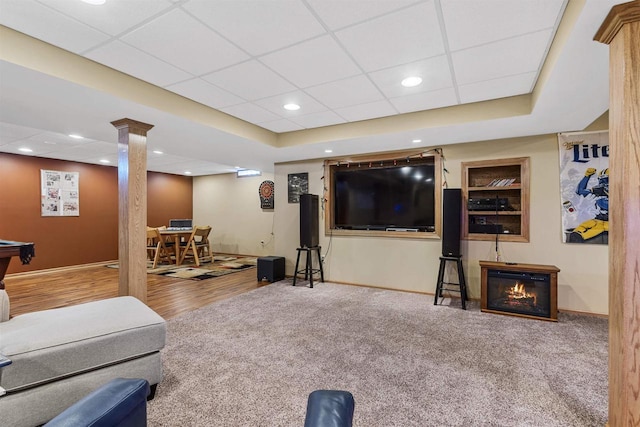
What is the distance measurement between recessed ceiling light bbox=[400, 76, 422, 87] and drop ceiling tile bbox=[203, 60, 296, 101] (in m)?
0.99

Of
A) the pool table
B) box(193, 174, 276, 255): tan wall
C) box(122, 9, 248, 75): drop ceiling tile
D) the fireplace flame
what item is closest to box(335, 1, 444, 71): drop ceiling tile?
box(122, 9, 248, 75): drop ceiling tile

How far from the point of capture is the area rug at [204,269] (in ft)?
19.2

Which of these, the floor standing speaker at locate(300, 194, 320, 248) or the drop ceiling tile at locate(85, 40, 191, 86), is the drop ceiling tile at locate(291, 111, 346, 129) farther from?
the drop ceiling tile at locate(85, 40, 191, 86)

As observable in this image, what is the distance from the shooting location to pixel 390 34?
6.51 feet

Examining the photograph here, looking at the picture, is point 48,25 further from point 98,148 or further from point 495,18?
point 98,148

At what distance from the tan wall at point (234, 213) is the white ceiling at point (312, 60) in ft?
15.1

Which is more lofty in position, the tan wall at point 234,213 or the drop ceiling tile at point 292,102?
the drop ceiling tile at point 292,102

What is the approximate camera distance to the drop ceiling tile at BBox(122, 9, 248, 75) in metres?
1.87

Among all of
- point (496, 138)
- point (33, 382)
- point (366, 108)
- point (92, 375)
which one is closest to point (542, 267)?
point (496, 138)

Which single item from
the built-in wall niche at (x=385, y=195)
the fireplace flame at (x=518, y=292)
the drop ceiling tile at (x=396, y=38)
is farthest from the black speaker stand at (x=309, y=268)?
the drop ceiling tile at (x=396, y=38)

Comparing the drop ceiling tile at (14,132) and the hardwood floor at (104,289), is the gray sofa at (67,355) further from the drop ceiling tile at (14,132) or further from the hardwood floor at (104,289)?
the drop ceiling tile at (14,132)

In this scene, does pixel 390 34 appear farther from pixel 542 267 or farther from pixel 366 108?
pixel 542 267

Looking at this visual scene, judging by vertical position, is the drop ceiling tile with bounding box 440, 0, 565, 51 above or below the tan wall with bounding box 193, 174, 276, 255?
above

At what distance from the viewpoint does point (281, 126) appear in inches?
161
